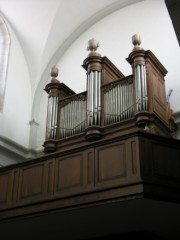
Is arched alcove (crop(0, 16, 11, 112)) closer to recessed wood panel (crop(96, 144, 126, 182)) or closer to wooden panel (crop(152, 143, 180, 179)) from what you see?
recessed wood panel (crop(96, 144, 126, 182))

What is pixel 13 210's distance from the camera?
343 inches

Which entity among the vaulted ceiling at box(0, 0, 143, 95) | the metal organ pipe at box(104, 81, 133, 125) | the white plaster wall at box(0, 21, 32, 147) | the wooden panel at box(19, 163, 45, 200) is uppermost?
the vaulted ceiling at box(0, 0, 143, 95)

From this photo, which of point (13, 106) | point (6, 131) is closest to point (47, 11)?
point (13, 106)

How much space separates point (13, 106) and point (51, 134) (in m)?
2.77

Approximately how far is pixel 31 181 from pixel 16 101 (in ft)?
14.6

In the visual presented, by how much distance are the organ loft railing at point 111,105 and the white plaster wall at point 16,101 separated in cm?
197

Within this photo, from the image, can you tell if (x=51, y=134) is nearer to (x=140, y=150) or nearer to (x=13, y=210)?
(x=13, y=210)

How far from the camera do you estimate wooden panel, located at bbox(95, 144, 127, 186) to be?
7691mm

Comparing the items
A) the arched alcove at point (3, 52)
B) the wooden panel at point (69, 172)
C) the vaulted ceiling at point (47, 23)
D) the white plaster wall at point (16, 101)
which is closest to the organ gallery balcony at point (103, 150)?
the wooden panel at point (69, 172)

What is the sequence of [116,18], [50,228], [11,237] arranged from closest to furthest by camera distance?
[50,228] < [11,237] < [116,18]

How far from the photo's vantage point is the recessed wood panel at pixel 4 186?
9062mm

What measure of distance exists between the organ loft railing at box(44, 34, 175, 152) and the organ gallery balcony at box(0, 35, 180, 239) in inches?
0.8

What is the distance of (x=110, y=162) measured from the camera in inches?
311

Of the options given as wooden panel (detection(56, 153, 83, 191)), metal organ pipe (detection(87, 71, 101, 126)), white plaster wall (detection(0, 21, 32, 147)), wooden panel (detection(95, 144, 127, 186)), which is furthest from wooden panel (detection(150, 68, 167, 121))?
white plaster wall (detection(0, 21, 32, 147))
